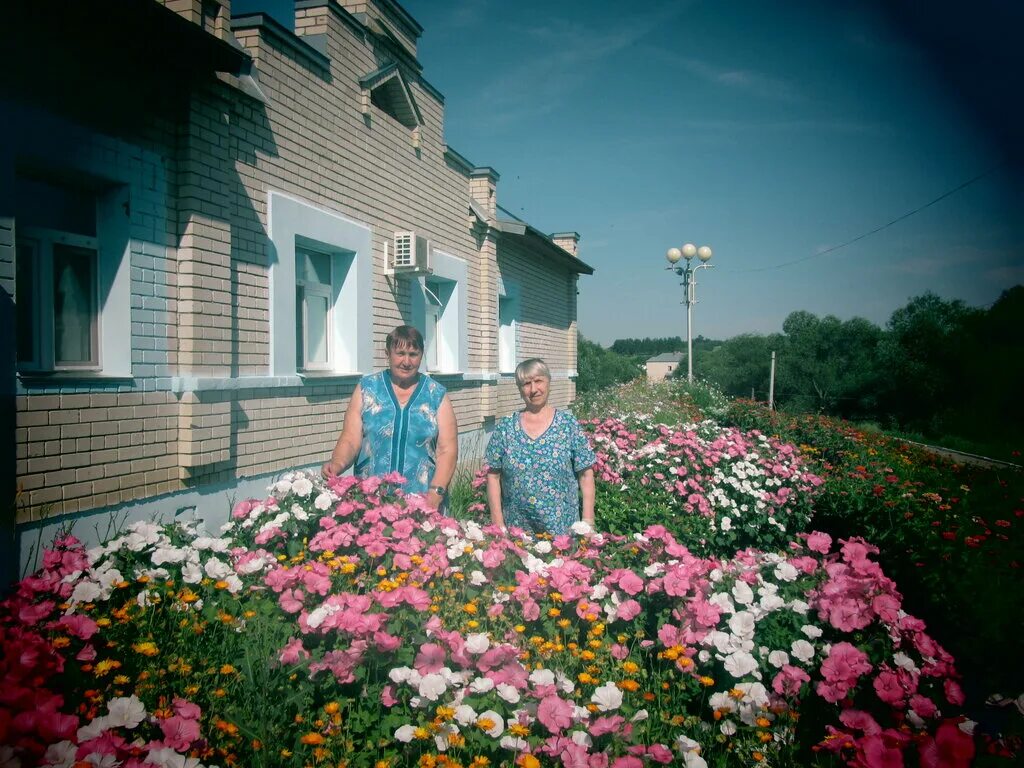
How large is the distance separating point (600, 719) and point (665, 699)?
50 cm

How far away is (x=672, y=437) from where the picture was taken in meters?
6.01

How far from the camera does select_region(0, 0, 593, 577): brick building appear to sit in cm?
333

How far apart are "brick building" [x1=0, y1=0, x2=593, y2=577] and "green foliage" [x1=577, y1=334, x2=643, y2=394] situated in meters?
22.1

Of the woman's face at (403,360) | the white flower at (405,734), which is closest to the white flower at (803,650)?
the white flower at (405,734)

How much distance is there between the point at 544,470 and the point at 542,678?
182cm

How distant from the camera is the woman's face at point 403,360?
372 centimetres

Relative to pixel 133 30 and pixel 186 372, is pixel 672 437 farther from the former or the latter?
pixel 133 30

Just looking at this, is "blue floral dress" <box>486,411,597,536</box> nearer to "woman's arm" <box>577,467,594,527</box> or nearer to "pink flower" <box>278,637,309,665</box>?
"woman's arm" <box>577,467,594,527</box>

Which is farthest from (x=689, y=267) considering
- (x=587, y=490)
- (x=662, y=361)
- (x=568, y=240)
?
(x=662, y=361)

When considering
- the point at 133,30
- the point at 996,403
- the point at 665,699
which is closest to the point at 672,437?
the point at 996,403

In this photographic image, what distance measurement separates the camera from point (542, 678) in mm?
1960

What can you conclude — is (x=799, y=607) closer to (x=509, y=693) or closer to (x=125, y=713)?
(x=509, y=693)

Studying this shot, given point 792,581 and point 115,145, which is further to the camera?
point 115,145

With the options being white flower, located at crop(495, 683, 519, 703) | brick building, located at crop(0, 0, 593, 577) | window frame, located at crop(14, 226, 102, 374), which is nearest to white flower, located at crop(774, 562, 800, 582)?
white flower, located at crop(495, 683, 519, 703)
